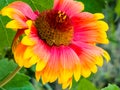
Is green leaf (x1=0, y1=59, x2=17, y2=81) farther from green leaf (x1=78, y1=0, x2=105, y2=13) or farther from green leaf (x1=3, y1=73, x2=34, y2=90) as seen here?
green leaf (x1=78, y1=0, x2=105, y2=13)

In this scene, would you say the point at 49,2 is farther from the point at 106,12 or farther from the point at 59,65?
the point at 106,12

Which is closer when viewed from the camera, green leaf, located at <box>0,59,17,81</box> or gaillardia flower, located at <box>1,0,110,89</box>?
gaillardia flower, located at <box>1,0,110,89</box>

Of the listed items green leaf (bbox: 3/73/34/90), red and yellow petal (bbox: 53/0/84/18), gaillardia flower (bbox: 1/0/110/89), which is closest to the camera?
gaillardia flower (bbox: 1/0/110/89)

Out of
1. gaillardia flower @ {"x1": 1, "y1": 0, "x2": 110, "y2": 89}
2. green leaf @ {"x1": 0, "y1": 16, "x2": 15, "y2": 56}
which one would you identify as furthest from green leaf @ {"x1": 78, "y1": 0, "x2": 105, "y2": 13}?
green leaf @ {"x1": 0, "y1": 16, "x2": 15, "y2": 56}

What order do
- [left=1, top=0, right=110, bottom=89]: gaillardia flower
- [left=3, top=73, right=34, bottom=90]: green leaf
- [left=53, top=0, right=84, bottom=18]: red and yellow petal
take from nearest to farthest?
[left=1, top=0, right=110, bottom=89]: gaillardia flower
[left=53, top=0, right=84, bottom=18]: red and yellow petal
[left=3, top=73, right=34, bottom=90]: green leaf

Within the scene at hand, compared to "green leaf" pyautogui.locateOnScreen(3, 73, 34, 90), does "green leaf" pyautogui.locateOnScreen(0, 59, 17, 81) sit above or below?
above

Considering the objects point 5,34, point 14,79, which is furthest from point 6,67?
point 5,34

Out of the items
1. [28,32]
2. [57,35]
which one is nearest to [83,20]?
[57,35]

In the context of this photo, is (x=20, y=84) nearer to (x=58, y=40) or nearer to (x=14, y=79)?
(x=14, y=79)
